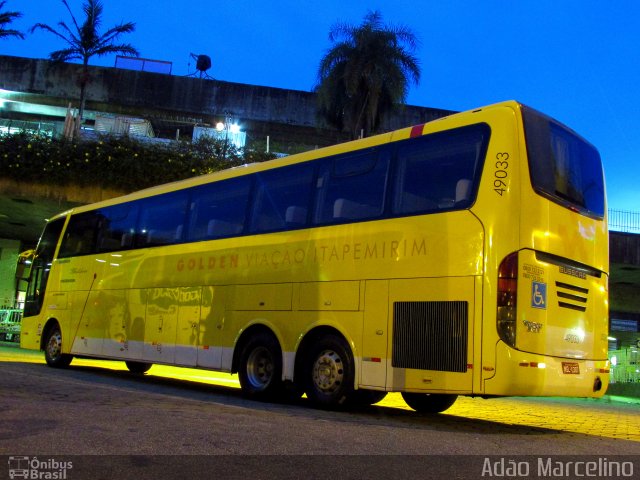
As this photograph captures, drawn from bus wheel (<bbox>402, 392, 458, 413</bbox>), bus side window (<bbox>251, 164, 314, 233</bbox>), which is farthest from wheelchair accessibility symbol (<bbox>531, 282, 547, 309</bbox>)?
bus side window (<bbox>251, 164, 314, 233</bbox>)

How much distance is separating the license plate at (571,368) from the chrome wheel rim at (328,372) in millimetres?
2751

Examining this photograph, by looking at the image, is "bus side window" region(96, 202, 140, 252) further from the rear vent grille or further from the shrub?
the shrub

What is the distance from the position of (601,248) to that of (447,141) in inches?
98.1

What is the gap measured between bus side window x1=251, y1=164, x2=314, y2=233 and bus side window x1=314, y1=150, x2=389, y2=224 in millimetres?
311

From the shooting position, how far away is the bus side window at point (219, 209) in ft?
34.5

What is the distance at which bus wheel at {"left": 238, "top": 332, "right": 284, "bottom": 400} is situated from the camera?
931 cm

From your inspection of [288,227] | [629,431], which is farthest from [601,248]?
[288,227]

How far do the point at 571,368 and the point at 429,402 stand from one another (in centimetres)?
278

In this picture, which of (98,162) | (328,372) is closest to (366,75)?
(98,162)

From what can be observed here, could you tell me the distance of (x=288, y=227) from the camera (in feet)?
31.4

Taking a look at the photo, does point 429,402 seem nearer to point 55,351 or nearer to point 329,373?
point 329,373

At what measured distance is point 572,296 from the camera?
7.47 metres

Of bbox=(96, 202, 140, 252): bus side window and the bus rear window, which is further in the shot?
bbox=(96, 202, 140, 252): bus side window

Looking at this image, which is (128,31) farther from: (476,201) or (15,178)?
(476,201)
